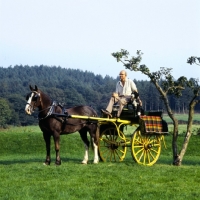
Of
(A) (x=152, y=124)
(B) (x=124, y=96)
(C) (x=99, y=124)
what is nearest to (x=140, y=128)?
(A) (x=152, y=124)

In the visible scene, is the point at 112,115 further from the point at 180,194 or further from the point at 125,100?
the point at 180,194

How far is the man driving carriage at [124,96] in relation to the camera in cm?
1717

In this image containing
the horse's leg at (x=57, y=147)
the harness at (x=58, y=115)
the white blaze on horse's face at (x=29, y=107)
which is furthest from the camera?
the horse's leg at (x=57, y=147)

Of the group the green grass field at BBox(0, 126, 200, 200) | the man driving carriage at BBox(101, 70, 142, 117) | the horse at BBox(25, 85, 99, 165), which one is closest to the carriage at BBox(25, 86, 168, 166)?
the horse at BBox(25, 85, 99, 165)

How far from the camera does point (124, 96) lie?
1728 centimetres

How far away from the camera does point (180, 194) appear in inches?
443

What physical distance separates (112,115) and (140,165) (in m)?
2.08

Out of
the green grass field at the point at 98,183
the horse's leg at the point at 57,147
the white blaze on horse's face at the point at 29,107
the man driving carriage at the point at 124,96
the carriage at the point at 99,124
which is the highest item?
the man driving carriage at the point at 124,96

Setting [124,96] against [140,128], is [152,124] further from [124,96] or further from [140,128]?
[124,96]

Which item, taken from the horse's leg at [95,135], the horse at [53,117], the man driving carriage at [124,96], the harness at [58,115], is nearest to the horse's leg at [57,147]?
the horse at [53,117]

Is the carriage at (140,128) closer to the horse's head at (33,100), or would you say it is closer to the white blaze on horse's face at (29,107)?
the horse's head at (33,100)

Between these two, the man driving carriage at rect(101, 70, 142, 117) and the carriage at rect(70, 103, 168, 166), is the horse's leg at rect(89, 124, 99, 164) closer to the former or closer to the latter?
the carriage at rect(70, 103, 168, 166)

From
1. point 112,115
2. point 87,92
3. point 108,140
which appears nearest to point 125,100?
point 112,115

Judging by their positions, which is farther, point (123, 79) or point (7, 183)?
point (123, 79)
